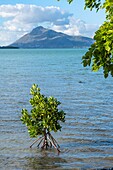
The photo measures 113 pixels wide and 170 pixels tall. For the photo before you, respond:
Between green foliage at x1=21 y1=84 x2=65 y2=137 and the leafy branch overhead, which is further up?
the leafy branch overhead

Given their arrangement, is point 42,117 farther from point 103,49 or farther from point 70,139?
point 103,49

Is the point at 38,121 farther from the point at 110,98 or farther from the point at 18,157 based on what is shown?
the point at 110,98

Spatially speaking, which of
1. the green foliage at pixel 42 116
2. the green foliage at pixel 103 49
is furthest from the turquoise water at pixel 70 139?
the green foliage at pixel 103 49

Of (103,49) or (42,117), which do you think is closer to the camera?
(103,49)

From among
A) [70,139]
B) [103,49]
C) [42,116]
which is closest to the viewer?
[103,49]

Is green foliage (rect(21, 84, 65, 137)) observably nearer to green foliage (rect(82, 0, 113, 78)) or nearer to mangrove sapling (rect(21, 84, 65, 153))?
mangrove sapling (rect(21, 84, 65, 153))

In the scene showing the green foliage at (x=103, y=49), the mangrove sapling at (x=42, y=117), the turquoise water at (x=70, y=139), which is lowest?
the turquoise water at (x=70, y=139)

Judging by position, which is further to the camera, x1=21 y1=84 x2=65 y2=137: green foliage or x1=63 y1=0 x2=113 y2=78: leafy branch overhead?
x1=21 y1=84 x2=65 y2=137: green foliage

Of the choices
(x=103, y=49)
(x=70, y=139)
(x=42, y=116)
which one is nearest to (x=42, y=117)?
(x=42, y=116)

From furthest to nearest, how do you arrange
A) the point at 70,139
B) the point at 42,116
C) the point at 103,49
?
1. the point at 70,139
2. the point at 42,116
3. the point at 103,49

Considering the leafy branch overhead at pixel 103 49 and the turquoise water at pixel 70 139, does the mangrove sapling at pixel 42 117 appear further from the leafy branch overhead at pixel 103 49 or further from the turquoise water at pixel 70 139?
the leafy branch overhead at pixel 103 49

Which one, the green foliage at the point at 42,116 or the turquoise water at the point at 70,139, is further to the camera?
the green foliage at the point at 42,116

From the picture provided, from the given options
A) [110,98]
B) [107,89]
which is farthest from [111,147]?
[107,89]

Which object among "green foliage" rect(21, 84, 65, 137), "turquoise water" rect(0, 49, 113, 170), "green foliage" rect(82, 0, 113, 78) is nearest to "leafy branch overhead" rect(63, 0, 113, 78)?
"green foliage" rect(82, 0, 113, 78)
